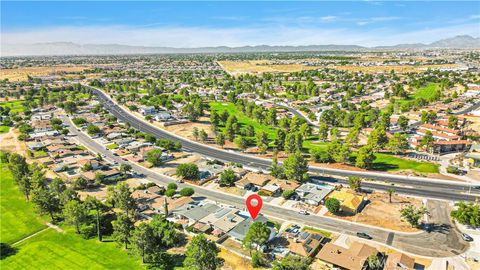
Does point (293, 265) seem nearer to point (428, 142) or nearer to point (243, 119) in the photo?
point (428, 142)

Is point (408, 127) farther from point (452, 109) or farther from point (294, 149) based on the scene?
point (294, 149)

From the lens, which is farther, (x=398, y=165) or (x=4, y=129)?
(x=4, y=129)

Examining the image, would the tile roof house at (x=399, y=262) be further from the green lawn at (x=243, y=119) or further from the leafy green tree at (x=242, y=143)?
the green lawn at (x=243, y=119)

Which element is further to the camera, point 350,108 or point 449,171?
point 350,108

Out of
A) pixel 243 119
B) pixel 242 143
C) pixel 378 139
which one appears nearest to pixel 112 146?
pixel 242 143

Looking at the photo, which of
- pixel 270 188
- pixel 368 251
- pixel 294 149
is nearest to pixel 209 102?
pixel 294 149
